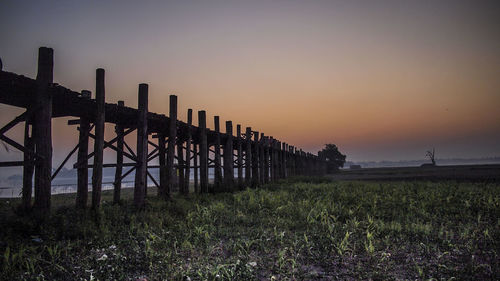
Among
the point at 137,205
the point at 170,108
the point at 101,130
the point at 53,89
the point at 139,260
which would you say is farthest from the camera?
the point at 170,108

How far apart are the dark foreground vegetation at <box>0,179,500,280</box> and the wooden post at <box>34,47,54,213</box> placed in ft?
1.95

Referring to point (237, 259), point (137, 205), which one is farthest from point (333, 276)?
point (137, 205)

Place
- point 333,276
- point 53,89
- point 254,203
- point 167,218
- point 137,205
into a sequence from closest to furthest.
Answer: point 333,276, point 53,89, point 167,218, point 137,205, point 254,203

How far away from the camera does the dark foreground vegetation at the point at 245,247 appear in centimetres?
411

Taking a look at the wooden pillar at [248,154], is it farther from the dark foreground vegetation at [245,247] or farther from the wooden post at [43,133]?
the wooden post at [43,133]

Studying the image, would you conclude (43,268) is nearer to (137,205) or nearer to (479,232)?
(137,205)

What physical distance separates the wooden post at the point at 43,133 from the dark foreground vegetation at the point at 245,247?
1.95 feet

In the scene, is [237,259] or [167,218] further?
[167,218]

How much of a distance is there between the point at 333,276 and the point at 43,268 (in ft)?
13.8

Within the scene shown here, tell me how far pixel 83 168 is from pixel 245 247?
611 centimetres

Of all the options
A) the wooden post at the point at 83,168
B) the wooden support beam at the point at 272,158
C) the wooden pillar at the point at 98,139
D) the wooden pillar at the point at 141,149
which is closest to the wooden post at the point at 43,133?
the wooden post at the point at 83,168

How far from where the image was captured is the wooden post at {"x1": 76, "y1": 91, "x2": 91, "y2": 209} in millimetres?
8078

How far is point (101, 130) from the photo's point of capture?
25.7ft

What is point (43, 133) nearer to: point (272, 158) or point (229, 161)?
point (229, 161)
